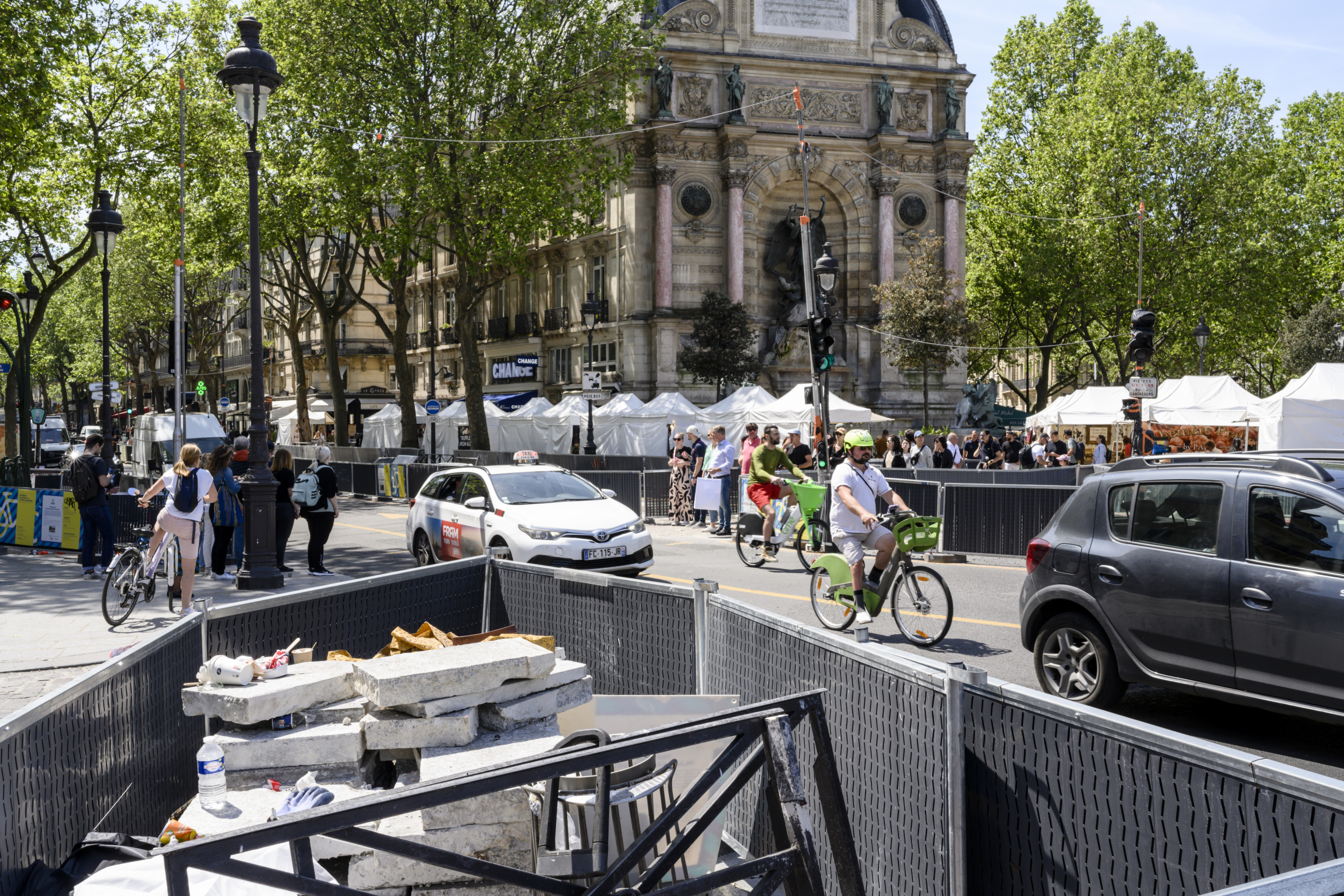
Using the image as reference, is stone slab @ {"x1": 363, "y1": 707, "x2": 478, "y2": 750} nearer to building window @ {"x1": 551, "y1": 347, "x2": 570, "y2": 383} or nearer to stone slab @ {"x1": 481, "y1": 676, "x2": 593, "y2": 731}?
stone slab @ {"x1": 481, "y1": 676, "x2": 593, "y2": 731}

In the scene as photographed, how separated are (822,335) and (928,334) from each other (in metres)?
24.1

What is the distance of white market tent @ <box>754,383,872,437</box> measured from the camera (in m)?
31.7

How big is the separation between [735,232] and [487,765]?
1704 inches

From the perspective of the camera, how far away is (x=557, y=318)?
51938 millimetres

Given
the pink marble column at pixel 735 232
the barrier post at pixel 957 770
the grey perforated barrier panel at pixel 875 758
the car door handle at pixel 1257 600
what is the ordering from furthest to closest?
1. the pink marble column at pixel 735 232
2. the car door handle at pixel 1257 600
3. the grey perforated barrier panel at pixel 875 758
4. the barrier post at pixel 957 770

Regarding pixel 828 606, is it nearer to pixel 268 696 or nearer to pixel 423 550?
pixel 268 696

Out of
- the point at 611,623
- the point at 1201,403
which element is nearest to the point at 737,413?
the point at 1201,403

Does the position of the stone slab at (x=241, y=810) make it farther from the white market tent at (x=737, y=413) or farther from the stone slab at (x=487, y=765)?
the white market tent at (x=737, y=413)

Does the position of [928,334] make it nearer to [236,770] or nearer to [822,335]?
[822,335]

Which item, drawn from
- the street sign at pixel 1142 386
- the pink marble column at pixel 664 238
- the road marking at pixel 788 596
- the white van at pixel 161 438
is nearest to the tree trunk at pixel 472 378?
the white van at pixel 161 438

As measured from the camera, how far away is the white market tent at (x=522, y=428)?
3938 cm

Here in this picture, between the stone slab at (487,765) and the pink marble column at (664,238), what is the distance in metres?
41.6

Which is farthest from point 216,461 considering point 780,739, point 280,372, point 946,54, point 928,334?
point 280,372

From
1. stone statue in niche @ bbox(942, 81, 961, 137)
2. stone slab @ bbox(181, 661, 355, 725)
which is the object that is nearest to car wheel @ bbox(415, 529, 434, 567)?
stone slab @ bbox(181, 661, 355, 725)
